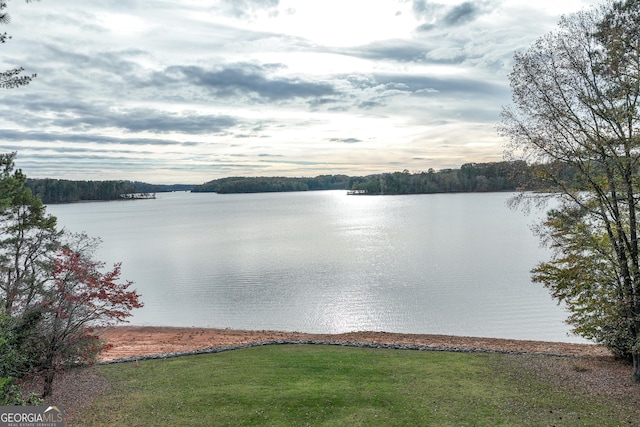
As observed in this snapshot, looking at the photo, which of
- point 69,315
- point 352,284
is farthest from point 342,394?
point 352,284

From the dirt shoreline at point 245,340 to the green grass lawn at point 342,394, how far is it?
4.29m

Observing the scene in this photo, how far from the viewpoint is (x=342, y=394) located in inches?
463

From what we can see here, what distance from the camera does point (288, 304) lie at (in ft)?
95.6

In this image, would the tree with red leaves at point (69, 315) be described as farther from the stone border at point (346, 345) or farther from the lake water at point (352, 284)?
the lake water at point (352, 284)

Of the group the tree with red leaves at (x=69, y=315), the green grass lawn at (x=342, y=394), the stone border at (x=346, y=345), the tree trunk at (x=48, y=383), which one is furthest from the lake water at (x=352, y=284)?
the tree trunk at (x=48, y=383)

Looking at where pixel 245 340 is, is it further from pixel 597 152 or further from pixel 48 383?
pixel 597 152

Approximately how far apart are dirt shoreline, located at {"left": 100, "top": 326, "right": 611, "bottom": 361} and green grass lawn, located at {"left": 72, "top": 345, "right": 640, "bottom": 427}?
429 cm

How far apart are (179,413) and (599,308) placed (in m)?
13.5

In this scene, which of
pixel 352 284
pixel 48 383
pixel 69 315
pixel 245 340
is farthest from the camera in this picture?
pixel 352 284

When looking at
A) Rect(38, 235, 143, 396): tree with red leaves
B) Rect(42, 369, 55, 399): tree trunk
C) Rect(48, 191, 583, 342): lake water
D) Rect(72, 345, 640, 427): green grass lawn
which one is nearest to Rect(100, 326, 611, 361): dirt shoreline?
Rect(48, 191, 583, 342): lake water

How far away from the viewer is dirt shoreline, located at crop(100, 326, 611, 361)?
1936cm

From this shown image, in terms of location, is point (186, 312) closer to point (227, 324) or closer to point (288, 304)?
point (227, 324)

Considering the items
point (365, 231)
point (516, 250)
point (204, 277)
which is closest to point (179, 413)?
point (204, 277)

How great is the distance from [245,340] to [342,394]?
418 inches
